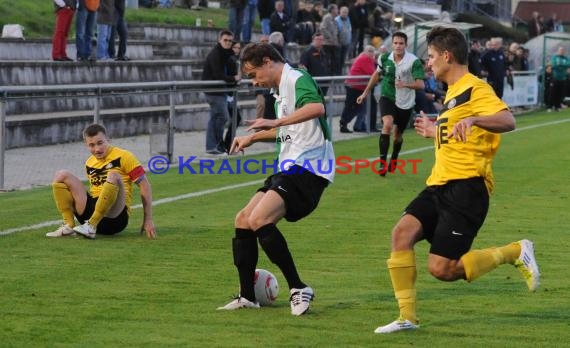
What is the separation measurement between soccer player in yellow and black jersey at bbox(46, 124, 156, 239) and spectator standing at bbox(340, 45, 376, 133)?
45.9 ft

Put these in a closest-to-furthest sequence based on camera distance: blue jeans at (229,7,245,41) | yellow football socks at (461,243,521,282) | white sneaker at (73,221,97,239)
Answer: yellow football socks at (461,243,521,282) < white sneaker at (73,221,97,239) < blue jeans at (229,7,245,41)

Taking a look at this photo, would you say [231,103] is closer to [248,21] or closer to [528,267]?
[248,21]

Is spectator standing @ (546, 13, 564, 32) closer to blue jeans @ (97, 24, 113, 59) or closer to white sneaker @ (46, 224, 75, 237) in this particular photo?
blue jeans @ (97, 24, 113, 59)

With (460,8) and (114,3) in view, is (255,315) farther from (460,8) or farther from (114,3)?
(460,8)

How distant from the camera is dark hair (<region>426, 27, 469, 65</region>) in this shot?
8.01 meters

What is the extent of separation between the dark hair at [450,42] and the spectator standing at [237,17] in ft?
70.9

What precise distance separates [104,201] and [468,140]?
4793mm

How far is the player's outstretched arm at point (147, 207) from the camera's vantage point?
11914mm

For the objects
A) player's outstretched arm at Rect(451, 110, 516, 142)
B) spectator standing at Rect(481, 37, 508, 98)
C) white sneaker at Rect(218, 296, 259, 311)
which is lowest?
spectator standing at Rect(481, 37, 508, 98)

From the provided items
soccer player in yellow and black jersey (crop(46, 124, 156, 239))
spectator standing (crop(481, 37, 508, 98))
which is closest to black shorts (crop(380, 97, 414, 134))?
soccer player in yellow and black jersey (crop(46, 124, 156, 239))

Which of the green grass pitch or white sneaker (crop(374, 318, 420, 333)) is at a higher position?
white sneaker (crop(374, 318, 420, 333))

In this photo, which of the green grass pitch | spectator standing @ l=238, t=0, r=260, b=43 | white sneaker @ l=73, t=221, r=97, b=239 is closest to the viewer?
the green grass pitch

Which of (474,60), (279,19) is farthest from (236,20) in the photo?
(474,60)

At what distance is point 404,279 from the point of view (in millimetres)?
7965
